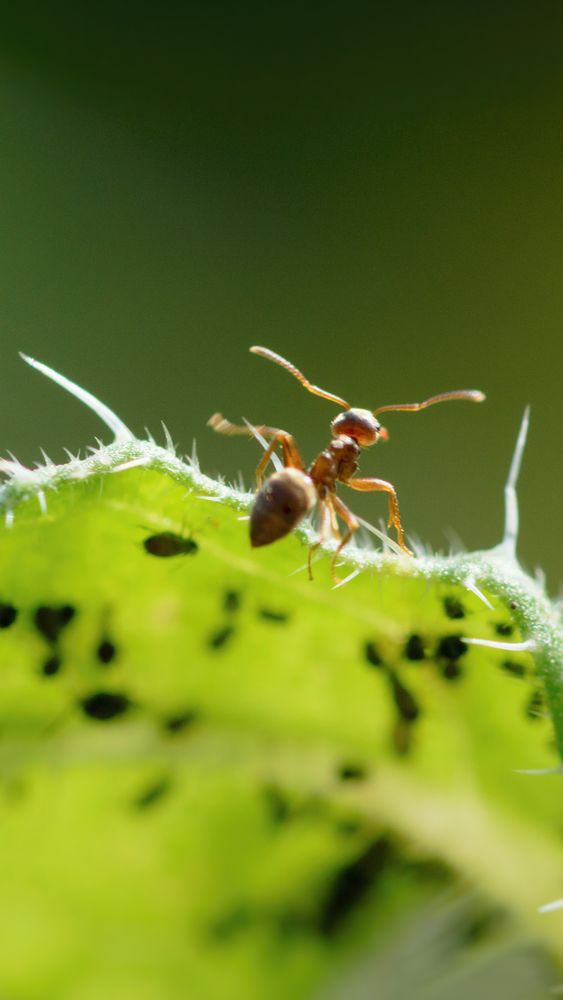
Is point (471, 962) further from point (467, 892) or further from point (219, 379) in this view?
point (219, 379)

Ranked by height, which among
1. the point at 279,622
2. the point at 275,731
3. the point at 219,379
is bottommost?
the point at 219,379

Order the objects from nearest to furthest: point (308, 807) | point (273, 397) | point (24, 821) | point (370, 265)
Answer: point (24, 821), point (308, 807), point (273, 397), point (370, 265)

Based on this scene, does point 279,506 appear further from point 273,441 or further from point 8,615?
point 273,441

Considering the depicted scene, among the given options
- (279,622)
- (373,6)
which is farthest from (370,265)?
(279,622)

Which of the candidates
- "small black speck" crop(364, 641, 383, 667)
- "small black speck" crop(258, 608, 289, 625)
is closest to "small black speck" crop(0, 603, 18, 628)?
"small black speck" crop(258, 608, 289, 625)

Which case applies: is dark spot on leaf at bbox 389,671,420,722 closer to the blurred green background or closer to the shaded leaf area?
the shaded leaf area

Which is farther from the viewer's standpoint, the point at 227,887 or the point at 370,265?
the point at 370,265

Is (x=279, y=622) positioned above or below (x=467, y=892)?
above

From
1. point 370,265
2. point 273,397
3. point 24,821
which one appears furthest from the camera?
point 370,265
